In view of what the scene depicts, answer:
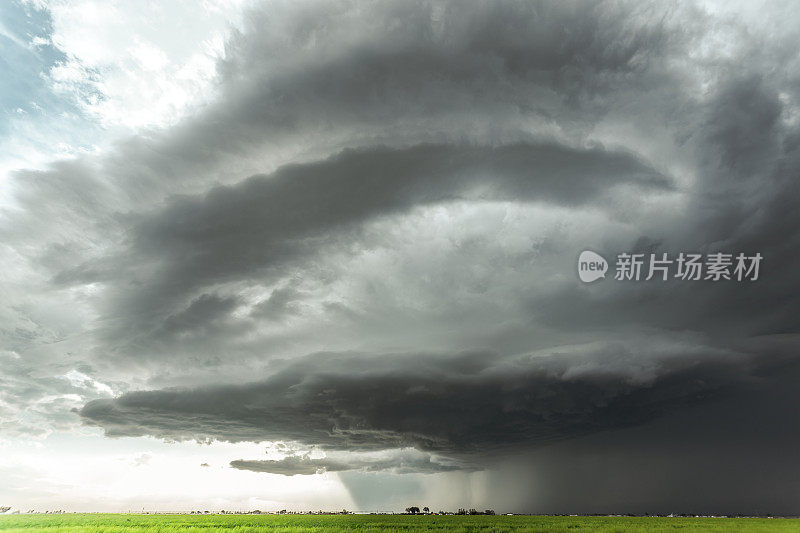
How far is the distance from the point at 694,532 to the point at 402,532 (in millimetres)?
35193

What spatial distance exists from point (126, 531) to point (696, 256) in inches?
2781

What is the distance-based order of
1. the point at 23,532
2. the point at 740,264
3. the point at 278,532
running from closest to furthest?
Result: the point at 740,264
the point at 278,532
the point at 23,532

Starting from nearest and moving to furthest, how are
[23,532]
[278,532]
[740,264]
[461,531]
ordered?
[740,264] → [278,532] → [461,531] → [23,532]

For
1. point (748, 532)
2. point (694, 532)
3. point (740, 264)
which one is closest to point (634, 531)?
point (694, 532)

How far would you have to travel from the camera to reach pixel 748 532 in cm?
6325

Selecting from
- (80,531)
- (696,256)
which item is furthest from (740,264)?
(80,531)

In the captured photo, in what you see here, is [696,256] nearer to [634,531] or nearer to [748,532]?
[634,531]

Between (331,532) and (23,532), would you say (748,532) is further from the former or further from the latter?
(23,532)

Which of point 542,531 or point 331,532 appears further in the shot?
point 331,532

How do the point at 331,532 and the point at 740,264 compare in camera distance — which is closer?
the point at 740,264

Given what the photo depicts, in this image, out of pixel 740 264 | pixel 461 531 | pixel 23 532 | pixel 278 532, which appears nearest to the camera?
pixel 740 264

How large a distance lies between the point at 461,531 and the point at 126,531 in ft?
134

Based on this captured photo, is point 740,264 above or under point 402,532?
above

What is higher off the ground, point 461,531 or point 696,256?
point 696,256
